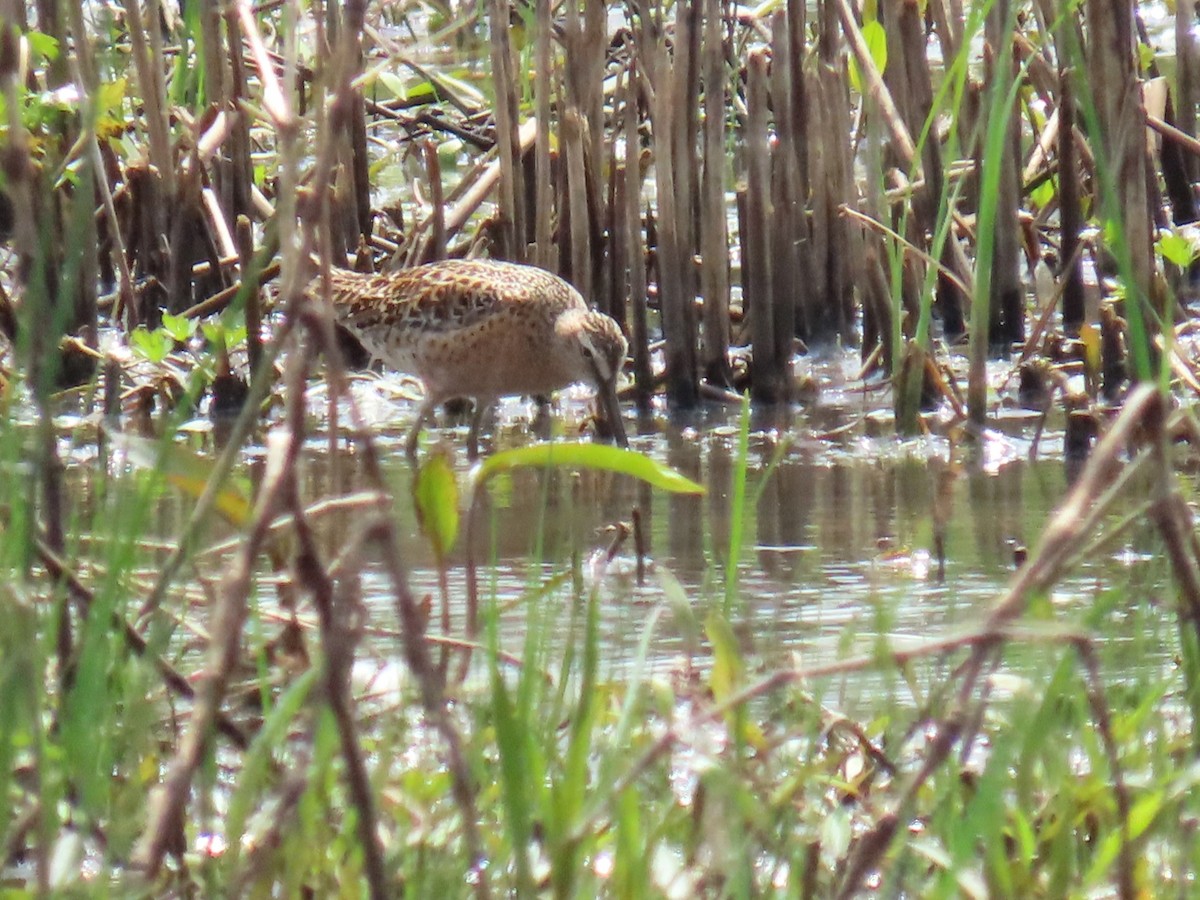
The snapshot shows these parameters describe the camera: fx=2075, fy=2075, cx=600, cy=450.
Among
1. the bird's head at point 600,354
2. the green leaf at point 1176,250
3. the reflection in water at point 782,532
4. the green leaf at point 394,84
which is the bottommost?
the reflection in water at point 782,532

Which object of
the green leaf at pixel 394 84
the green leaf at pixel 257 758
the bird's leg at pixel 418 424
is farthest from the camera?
the green leaf at pixel 394 84

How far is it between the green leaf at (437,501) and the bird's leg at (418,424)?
351 cm

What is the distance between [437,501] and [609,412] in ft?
12.1

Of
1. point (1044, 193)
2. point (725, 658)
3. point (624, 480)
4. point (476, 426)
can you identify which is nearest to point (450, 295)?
point (476, 426)

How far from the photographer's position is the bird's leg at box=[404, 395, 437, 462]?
6438 mm

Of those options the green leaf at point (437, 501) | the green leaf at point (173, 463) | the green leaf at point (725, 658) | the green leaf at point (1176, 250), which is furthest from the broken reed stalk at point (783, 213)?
the green leaf at point (173, 463)

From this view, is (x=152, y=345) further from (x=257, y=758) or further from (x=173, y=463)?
(x=257, y=758)

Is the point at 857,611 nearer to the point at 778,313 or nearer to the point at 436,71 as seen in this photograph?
the point at 778,313

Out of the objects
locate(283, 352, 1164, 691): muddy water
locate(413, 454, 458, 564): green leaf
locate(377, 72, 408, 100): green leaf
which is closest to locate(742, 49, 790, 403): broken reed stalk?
locate(283, 352, 1164, 691): muddy water

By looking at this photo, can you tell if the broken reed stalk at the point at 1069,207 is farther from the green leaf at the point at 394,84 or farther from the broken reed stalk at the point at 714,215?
the green leaf at the point at 394,84

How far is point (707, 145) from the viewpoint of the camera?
627cm

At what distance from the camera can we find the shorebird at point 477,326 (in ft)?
22.5

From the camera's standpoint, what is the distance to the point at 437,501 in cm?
276

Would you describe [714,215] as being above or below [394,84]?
below
